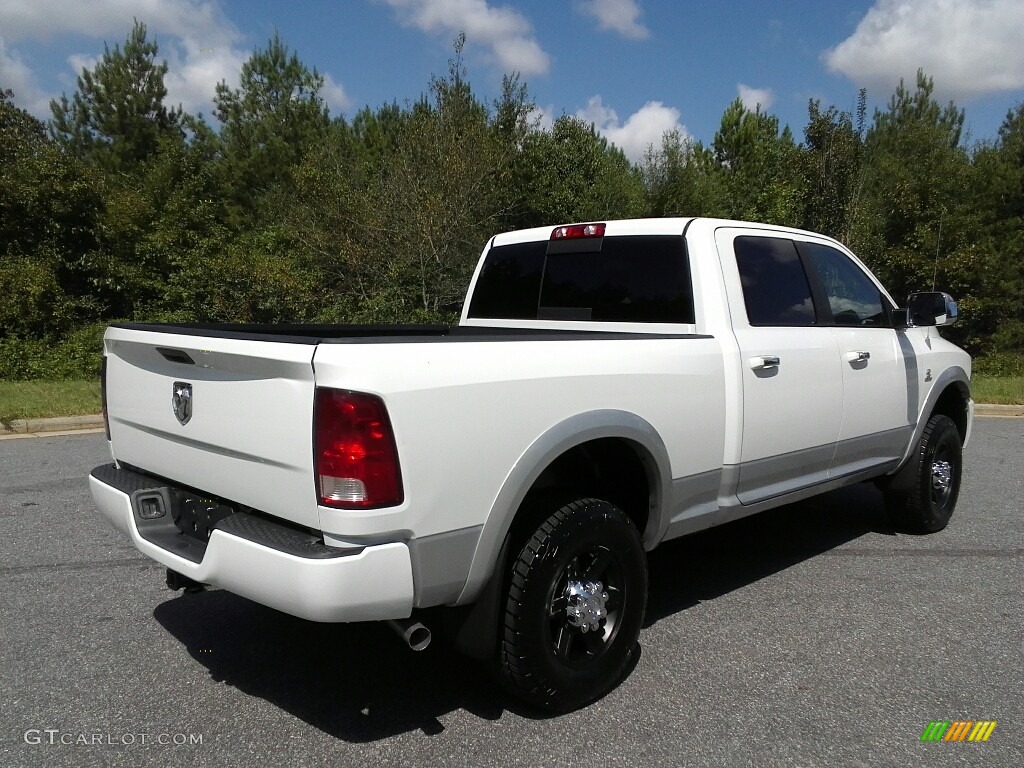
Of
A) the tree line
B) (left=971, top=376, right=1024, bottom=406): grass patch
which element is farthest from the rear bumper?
the tree line

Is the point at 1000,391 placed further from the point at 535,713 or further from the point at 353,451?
the point at 353,451

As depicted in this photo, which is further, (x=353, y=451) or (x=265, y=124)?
(x=265, y=124)

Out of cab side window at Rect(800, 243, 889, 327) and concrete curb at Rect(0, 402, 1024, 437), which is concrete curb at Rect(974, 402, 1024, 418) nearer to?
cab side window at Rect(800, 243, 889, 327)

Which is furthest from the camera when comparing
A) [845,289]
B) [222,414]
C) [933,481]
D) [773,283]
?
[933,481]

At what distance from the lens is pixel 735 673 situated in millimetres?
3406

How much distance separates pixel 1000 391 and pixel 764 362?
11439mm

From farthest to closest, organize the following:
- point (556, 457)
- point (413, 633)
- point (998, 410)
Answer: point (998, 410) < point (556, 457) < point (413, 633)

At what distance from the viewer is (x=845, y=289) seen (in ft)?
15.5

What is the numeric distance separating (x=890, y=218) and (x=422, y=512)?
69.1 feet

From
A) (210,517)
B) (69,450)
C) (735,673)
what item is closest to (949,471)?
(735,673)

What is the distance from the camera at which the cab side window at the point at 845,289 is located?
4.56m

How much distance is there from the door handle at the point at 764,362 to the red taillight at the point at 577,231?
40.1 inches

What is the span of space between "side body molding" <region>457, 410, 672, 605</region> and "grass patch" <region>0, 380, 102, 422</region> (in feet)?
27.5

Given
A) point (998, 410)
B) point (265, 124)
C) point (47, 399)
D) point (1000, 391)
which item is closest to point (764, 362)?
point (998, 410)
